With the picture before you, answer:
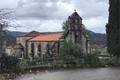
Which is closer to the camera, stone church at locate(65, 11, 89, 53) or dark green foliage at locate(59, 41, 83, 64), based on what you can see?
dark green foliage at locate(59, 41, 83, 64)

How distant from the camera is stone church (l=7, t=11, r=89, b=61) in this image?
263ft

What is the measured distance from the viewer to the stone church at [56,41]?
80.1 metres

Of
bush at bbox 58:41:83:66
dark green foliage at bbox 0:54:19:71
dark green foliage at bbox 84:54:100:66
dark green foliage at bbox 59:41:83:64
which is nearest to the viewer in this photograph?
dark green foliage at bbox 0:54:19:71

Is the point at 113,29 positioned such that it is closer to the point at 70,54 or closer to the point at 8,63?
the point at 70,54

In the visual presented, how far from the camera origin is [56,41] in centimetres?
8406

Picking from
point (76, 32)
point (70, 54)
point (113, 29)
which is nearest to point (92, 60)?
point (70, 54)

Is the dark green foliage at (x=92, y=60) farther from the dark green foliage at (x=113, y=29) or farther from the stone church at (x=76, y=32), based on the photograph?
the stone church at (x=76, y=32)

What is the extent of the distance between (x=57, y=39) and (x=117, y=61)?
58.5ft

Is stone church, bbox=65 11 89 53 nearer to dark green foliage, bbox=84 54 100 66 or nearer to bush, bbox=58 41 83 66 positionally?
bush, bbox=58 41 83 66

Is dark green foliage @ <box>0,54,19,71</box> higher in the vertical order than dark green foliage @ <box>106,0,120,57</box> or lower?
lower

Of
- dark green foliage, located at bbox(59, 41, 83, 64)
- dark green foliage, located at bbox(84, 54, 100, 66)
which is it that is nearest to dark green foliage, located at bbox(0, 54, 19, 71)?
dark green foliage, located at bbox(59, 41, 83, 64)

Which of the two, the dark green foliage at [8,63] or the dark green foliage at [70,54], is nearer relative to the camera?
the dark green foliage at [8,63]

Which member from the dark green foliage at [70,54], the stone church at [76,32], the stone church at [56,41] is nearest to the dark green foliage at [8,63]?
the dark green foliage at [70,54]

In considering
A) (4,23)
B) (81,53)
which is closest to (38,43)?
(81,53)
